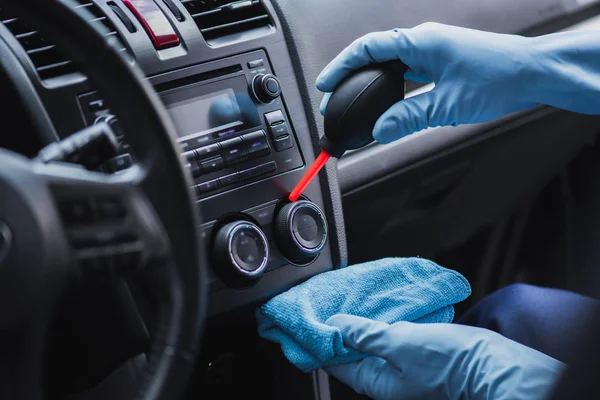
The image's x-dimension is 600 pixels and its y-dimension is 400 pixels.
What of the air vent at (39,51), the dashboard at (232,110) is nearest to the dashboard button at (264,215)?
the dashboard at (232,110)

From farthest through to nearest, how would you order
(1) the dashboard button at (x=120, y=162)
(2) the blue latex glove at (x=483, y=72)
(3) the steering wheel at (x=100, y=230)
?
(2) the blue latex glove at (x=483, y=72) → (1) the dashboard button at (x=120, y=162) → (3) the steering wheel at (x=100, y=230)

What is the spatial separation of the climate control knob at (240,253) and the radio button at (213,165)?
0.08 meters

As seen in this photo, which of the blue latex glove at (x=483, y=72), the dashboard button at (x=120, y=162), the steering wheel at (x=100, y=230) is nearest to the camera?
the steering wheel at (x=100, y=230)

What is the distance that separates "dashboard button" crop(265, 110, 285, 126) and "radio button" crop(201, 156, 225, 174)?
4.1 inches

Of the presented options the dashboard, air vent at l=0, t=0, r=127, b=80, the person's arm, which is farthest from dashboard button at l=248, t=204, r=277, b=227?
the person's arm

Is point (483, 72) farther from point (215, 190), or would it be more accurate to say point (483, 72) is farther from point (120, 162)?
point (120, 162)

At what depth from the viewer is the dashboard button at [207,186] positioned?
96cm

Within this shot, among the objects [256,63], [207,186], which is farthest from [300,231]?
[256,63]

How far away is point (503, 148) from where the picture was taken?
150 cm

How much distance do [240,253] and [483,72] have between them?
1.48ft

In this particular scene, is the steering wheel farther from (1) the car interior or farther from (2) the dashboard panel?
(2) the dashboard panel

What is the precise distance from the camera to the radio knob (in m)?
1.01

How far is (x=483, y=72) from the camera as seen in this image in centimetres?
100

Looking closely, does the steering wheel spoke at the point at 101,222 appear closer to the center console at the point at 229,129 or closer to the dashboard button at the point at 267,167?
the center console at the point at 229,129
